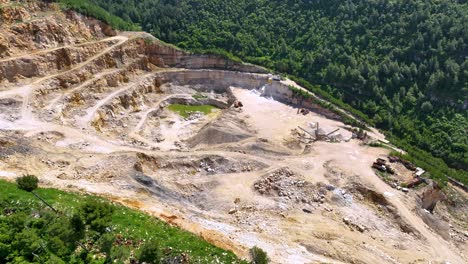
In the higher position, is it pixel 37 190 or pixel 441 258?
pixel 37 190

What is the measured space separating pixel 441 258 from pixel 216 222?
24.1m

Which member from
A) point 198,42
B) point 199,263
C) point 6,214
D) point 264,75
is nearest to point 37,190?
point 6,214

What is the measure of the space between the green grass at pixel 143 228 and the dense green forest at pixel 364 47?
41584 mm

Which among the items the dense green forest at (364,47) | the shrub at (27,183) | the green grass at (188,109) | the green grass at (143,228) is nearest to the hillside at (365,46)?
the dense green forest at (364,47)

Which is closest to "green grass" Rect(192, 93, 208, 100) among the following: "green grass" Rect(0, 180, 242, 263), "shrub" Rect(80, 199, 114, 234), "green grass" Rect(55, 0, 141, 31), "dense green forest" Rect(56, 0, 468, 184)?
"dense green forest" Rect(56, 0, 468, 184)

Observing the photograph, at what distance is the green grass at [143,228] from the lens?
2788 cm

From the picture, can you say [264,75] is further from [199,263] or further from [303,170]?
[199,263]

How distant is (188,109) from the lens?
242ft

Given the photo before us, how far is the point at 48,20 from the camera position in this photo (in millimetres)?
64938

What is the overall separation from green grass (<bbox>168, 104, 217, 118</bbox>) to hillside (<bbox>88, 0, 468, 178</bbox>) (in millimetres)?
14365

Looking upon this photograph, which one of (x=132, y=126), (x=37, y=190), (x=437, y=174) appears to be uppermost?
(x=37, y=190)

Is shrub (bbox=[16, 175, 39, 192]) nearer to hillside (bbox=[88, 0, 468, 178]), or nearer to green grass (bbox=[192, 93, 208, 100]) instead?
green grass (bbox=[192, 93, 208, 100])

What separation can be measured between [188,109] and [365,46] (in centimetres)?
4143

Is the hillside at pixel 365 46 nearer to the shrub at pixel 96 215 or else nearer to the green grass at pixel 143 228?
the green grass at pixel 143 228
